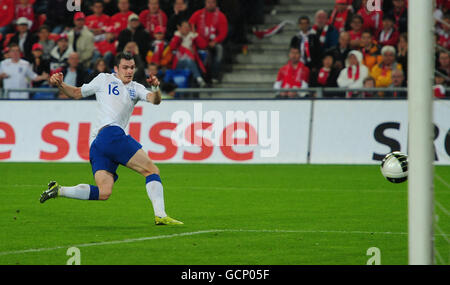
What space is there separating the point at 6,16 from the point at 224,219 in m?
15.7

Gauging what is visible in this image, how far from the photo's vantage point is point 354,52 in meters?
21.5

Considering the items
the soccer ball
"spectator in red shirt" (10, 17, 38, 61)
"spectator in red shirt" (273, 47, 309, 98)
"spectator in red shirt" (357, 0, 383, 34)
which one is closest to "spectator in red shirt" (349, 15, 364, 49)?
"spectator in red shirt" (357, 0, 383, 34)

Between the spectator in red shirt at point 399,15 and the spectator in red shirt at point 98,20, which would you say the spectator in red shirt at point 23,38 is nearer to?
the spectator in red shirt at point 98,20

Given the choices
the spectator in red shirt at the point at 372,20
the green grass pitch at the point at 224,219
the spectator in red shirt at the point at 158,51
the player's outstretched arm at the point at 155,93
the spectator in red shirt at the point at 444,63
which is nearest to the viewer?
the green grass pitch at the point at 224,219

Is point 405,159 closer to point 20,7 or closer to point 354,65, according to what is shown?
point 354,65

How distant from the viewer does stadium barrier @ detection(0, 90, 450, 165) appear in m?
19.6

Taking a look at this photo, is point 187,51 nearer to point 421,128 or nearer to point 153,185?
point 153,185

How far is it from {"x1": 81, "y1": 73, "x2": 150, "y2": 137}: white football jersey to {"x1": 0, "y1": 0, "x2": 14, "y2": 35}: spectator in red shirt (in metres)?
15.1

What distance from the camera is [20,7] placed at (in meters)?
25.9

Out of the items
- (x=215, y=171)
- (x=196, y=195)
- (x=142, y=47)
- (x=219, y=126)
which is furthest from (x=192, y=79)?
(x=196, y=195)

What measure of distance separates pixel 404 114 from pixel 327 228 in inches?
350

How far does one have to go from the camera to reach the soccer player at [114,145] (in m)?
11.3

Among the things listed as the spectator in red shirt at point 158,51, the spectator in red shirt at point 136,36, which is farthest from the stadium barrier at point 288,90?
the spectator in red shirt at point 136,36

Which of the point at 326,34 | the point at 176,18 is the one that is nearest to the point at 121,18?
the point at 176,18
